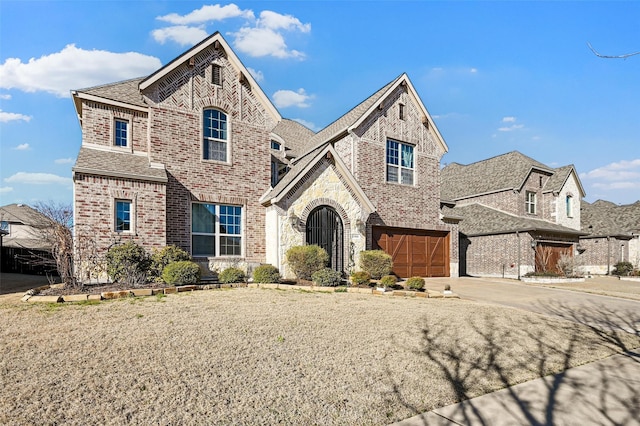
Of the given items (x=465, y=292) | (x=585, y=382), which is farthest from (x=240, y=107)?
(x=585, y=382)

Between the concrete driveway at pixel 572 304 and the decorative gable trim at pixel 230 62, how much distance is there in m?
11.2

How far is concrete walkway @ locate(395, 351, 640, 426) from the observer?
13.6ft

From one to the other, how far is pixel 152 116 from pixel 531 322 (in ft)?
45.7

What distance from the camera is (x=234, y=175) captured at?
15531 mm

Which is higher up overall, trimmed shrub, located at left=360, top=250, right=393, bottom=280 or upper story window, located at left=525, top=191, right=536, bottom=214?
upper story window, located at left=525, top=191, right=536, bottom=214

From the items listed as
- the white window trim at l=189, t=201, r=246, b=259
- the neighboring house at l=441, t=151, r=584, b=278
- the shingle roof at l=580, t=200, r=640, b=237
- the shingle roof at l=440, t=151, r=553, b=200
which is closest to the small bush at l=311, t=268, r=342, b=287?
the white window trim at l=189, t=201, r=246, b=259

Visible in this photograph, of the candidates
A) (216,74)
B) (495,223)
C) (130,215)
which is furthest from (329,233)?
(495,223)

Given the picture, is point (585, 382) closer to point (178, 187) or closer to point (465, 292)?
point (465, 292)

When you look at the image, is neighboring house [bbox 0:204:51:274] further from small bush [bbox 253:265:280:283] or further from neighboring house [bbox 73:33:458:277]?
small bush [bbox 253:265:280:283]

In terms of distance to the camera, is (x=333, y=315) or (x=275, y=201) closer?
(x=333, y=315)

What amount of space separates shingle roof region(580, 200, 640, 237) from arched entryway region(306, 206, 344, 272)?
22.5 m

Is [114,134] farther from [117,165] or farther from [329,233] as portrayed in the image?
[329,233]

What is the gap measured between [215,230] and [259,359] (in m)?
10.1

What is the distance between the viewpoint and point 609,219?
31.3m
